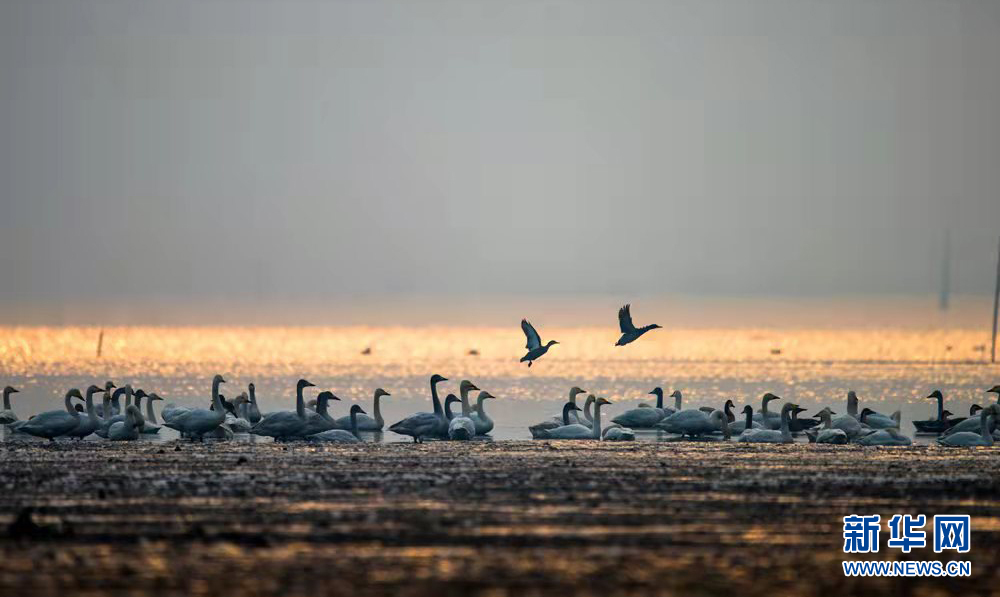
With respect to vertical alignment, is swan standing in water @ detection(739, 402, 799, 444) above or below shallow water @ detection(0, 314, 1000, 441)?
below

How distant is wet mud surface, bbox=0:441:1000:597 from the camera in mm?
15031

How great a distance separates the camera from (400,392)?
60.8 meters

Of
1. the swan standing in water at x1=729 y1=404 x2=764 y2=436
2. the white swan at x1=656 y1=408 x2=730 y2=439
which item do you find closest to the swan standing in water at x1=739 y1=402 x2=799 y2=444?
the white swan at x1=656 y1=408 x2=730 y2=439

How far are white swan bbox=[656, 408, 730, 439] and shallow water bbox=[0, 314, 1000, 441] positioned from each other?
1108mm

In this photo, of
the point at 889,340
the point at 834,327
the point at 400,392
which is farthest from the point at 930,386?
the point at 834,327

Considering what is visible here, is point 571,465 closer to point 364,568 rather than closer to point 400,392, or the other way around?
point 364,568

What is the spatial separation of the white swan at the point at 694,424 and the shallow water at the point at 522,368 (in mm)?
1108

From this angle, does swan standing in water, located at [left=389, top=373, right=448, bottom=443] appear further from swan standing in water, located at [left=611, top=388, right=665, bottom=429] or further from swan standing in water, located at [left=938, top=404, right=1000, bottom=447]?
swan standing in water, located at [left=938, top=404, right=1000, bottom=447]

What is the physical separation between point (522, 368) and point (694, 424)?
50536 millimetres

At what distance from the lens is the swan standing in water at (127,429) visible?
108 ft

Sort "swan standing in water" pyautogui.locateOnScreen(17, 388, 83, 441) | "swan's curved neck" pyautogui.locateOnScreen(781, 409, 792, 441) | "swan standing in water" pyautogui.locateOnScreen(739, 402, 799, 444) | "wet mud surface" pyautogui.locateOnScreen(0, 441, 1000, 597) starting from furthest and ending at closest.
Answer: "swan's curved neck" pyautogui.locateOnScreen(781, 409, 792, 441)
"swan standing in water" pyautogui.locateOnScreen(739, 402, 799, 444)
"swan standing in water" pyautogui.locateOnScreen(17, 388, 83, 441)
"wet mud surface" pyautogui.locateOnScreen(0, 441, 1000, 597)

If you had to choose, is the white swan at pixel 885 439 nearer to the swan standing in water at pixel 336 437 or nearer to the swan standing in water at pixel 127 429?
the swan standing in water at pixel 336 437

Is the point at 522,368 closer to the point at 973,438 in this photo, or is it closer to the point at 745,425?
the point at 745,425

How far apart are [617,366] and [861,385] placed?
23.1 m
